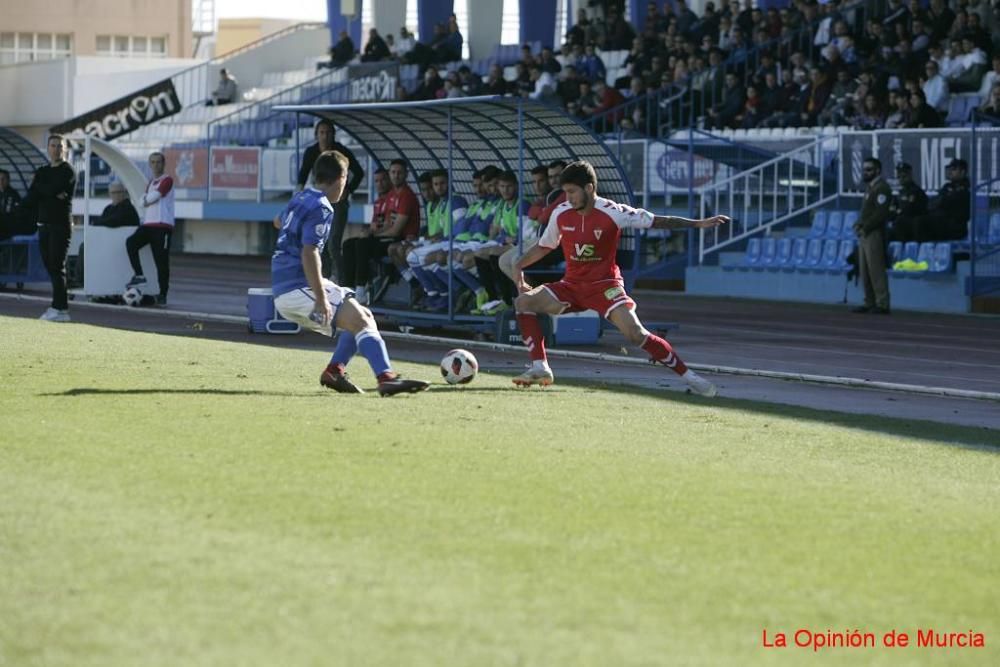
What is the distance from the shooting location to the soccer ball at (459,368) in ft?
44.5

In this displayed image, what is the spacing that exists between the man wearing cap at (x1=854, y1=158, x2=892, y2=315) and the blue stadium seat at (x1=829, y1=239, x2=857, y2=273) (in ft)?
6.09

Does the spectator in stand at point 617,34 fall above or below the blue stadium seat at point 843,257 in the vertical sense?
above

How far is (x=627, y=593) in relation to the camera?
6.43 meters

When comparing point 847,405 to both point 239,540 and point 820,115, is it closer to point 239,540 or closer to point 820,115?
point 239,540

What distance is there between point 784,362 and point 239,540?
35.8ft

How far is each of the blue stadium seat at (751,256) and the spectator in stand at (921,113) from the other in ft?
10.2

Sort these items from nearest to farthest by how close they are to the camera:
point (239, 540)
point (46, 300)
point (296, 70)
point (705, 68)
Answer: point (239, 540)
point (46, 300)
point (705, 68)
point (296, 70)

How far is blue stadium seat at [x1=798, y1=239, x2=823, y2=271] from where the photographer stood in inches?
1072

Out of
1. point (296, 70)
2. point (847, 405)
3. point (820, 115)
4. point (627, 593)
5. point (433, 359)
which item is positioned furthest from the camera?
point (296, 70)

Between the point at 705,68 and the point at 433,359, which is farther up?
the point at 705,68

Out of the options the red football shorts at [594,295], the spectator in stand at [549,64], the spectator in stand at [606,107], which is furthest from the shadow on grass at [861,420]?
the spectator in stand at [549,64]

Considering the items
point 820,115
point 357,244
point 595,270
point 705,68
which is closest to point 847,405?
point 595,270

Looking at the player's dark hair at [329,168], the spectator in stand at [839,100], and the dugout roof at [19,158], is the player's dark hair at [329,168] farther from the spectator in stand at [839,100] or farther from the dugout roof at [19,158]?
the dugout roof at [19,158]

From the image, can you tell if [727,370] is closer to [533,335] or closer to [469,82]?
[533,335]
